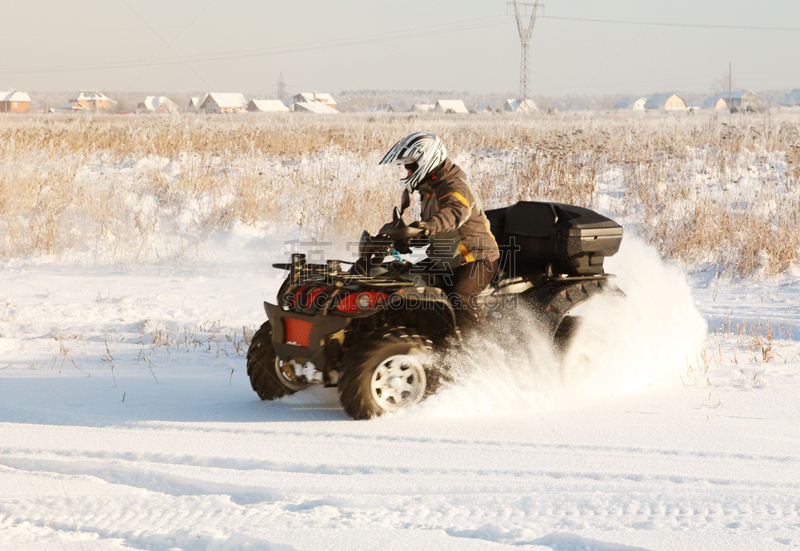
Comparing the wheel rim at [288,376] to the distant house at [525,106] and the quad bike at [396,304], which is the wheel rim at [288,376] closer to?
the quad bike at [396,304]

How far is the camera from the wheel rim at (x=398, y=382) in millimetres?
3926

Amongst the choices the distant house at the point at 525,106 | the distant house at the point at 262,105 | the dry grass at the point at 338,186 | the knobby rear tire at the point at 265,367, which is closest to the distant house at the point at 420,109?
the distant house at the point at 525,106

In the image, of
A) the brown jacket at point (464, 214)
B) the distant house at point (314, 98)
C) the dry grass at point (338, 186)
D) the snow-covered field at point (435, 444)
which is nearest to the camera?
the snow-covered field at point (435, 444)

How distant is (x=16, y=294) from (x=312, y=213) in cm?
422

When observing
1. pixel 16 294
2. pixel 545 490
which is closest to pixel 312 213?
pixel 16 294

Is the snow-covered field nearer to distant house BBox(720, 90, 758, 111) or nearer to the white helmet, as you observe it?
the white helmet

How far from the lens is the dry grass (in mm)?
9664

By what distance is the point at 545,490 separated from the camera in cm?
298

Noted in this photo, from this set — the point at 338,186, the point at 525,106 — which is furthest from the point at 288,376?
the point at 525,106

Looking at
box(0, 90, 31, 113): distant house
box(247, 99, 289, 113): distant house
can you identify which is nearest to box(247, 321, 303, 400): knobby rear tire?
box(247, 99, 289, 113): distant house

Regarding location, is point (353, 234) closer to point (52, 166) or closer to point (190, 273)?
point (190, 273)

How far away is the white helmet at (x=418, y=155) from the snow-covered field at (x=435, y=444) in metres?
1.12

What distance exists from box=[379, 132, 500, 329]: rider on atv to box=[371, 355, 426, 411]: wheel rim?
48cm

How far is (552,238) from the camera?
473cm
